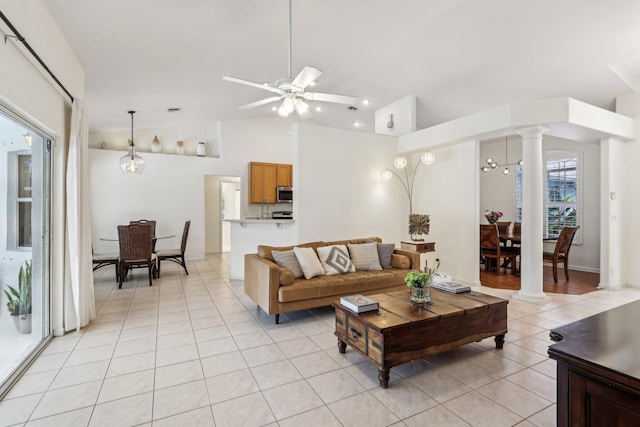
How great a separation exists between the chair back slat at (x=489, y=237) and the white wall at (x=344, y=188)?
146cm

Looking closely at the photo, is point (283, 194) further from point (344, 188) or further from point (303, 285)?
point (303, 285)

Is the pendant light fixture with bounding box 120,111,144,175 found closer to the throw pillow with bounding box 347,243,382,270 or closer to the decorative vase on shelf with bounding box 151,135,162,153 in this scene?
the decorative vase on shelf with bounding box 151,135,162,153

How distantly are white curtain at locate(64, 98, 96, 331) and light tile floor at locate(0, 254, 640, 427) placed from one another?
245 millimetres

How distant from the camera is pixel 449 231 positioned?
5.51 metres

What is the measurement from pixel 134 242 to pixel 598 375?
18.0ft

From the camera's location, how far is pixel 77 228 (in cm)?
314

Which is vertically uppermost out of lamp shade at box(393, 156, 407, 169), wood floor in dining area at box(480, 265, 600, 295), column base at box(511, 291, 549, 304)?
lamp shade at box(393, 156, 407, 169)

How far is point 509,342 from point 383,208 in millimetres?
3095

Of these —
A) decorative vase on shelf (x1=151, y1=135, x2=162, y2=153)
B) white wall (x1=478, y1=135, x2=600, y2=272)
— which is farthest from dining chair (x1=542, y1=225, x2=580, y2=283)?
decorative vase on shelf (x1=151, y1=135, x2=162, y2=153)

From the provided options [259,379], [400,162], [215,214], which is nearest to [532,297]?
[400,162]

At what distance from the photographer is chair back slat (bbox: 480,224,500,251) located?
5.71 metres

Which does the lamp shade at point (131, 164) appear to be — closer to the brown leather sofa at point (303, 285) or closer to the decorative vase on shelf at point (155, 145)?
the decorative vase on shelf at point (155, 145)

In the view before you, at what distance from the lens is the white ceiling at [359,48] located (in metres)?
3.07

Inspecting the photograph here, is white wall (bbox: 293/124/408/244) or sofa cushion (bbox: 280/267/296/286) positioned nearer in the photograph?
sofa cushion (bbox: 280/267/296/286)
